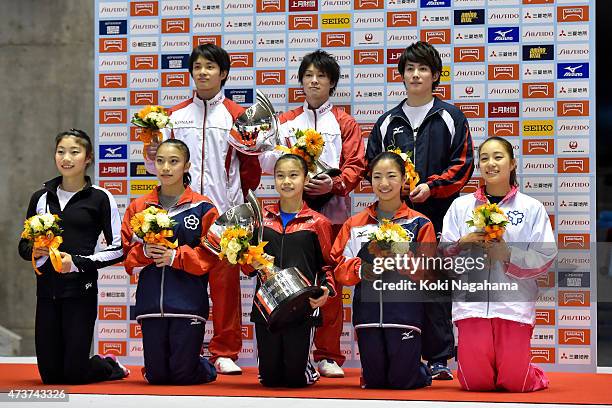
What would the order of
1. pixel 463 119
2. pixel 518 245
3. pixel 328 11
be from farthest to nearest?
pixel 328 11
pixel 463 119
pixel 518 245

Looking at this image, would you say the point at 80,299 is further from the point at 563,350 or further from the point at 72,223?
the point at 563,350

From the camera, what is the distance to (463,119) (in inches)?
261

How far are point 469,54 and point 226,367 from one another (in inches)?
114

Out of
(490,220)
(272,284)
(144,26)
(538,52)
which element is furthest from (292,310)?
(144,26)

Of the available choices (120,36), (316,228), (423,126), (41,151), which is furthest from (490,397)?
(41,151)

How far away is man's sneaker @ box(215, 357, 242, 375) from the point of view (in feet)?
21.7

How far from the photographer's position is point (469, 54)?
23.5 feet

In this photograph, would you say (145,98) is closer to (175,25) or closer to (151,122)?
(175,25)

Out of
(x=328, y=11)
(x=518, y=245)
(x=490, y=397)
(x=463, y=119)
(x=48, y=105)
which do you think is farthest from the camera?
(x=48, y=105)

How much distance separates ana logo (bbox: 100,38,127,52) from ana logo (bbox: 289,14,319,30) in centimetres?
133

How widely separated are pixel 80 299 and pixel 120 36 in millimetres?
2385

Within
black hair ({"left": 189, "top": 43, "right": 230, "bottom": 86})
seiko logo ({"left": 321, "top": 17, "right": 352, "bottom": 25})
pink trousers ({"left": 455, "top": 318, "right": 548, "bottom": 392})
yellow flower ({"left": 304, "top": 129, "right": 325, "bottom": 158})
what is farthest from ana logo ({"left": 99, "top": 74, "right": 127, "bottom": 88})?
pink trousers ({"left": 455, "top": 318, "right": 548, "bottom": 392})

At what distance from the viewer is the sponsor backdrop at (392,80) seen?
704 centimetres

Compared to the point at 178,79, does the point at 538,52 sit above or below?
above
